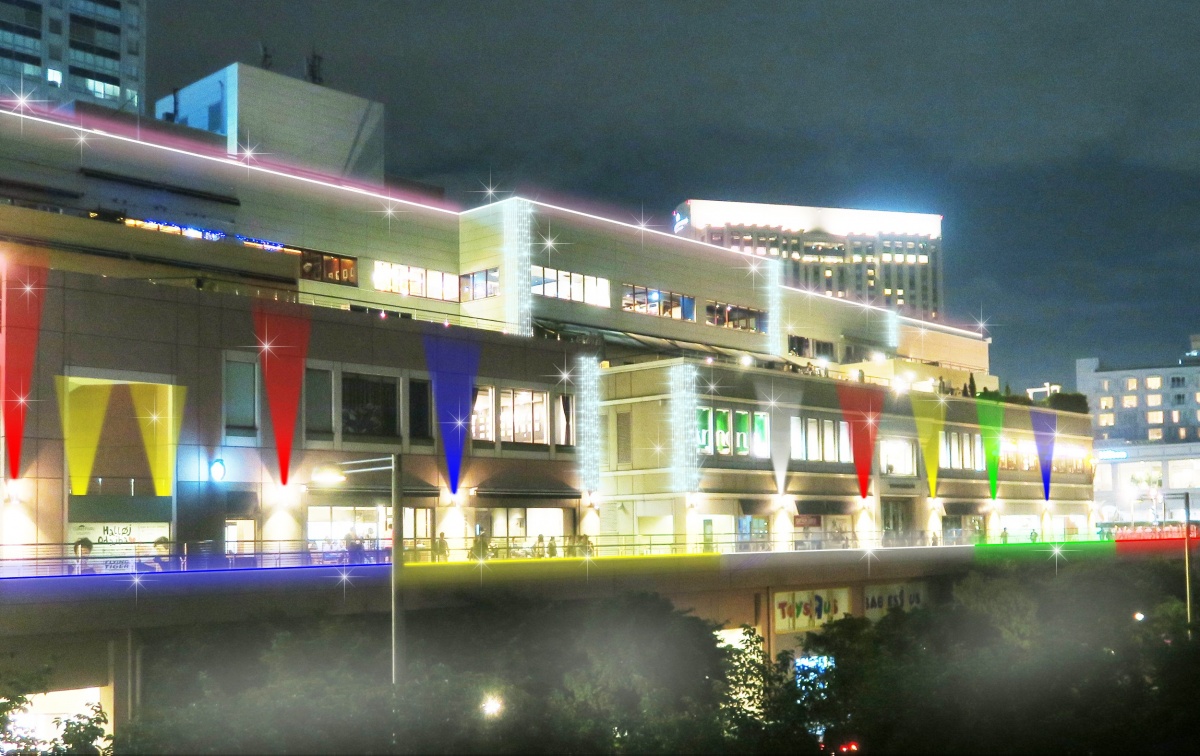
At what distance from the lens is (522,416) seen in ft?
200

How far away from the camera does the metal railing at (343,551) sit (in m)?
34.1

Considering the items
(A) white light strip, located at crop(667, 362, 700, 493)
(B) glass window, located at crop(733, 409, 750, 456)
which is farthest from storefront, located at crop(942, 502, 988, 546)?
(A) white light strip, located at crop(667, 362, 700, 493)

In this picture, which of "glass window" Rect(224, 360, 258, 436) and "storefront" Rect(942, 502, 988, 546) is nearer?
"glass window" Rect(224, 360, 258, 436)

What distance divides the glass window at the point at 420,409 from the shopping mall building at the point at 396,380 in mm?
127

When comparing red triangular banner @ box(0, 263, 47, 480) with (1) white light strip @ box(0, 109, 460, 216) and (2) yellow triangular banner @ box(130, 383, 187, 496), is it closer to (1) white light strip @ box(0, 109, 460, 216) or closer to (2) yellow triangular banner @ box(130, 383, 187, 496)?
(2) yellow triangular banner @ box(130, 383, 187, 496)

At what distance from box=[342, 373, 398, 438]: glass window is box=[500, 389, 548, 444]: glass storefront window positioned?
643cm

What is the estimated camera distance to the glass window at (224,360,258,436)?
4897cm

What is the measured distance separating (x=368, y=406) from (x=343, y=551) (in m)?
15.5

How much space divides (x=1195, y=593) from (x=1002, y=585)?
2449 cm

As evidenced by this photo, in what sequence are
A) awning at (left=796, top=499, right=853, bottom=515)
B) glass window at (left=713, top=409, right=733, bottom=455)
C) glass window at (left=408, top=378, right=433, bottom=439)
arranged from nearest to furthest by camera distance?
glass window at (left=408, top=378, right=433, bottom=439) → glass window at (left=713, top=409, right=733, bottom=455) → awning at (left=796, top=499, right=853, bottom=515)

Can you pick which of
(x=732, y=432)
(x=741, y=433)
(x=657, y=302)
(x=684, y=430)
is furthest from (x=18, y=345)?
(x=657, y=302)

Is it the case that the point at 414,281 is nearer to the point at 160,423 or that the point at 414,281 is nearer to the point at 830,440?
the point at 160,423

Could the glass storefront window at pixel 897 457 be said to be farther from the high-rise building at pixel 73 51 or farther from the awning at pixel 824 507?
the high-rise building at pixel 73 51

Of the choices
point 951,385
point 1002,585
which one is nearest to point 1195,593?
point 1002,585
